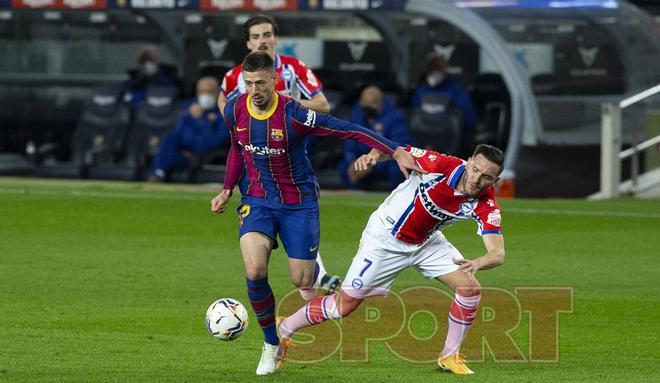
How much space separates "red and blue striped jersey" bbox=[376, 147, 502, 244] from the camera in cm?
907

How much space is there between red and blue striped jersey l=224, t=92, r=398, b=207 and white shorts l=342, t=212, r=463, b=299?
558 millimetres

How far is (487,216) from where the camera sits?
9.02 m

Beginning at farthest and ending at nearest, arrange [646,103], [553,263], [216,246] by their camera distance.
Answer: [646,103]
[216,246]
[553,263]

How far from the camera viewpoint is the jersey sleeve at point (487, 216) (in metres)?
8.97

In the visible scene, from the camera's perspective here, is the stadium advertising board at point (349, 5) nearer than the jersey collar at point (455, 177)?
No

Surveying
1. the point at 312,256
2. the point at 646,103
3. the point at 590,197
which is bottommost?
the point at 590,197

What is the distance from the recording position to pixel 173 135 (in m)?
22.0

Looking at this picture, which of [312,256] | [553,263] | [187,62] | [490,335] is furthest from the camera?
[187,62]

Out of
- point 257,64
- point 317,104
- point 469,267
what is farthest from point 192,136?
point 469,267

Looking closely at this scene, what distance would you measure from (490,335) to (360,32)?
44.7ft

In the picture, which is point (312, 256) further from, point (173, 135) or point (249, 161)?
point (173, 135)

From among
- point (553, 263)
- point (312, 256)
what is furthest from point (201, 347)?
point (553, 263)

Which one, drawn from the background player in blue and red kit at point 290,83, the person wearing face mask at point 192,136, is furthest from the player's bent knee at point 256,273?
the person wearing face mask at point 192,136

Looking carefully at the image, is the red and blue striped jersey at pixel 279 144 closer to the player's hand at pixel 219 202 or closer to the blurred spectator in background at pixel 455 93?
the player's hand at pixel 219 202
